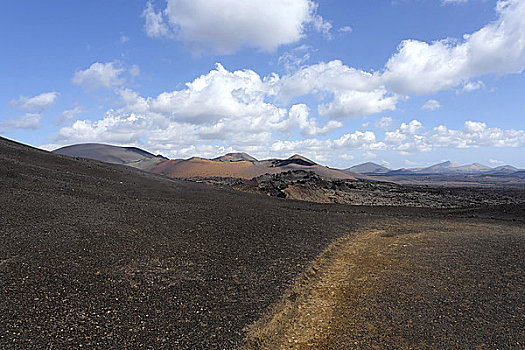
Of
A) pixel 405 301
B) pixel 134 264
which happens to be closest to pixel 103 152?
pixel 134 264

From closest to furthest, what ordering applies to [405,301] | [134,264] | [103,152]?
[405,301] < [134,264] < [103,152]

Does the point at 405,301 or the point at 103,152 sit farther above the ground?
the point at 103,152

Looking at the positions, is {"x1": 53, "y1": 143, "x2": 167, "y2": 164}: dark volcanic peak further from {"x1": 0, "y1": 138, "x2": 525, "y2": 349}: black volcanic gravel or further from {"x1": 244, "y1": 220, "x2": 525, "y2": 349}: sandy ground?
{"x1": 244, "y1": 220, "x2": 525, "y2": 349}: sandy ground

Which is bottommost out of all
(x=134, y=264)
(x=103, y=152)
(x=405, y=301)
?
(x=405, y=301)

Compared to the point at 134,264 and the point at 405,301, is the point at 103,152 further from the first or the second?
the point at 405,301

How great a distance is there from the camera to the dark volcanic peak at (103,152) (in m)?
90.7

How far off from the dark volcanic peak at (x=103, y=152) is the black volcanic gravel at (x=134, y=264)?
83166 millimetres

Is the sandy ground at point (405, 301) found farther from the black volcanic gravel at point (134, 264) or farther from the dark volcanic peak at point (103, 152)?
the dark volcanic peak at point (103, 152)

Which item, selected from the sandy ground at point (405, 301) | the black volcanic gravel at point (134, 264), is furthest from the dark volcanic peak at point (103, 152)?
the sandy ground at point (405, 301)

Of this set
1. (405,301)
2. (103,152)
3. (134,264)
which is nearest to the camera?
(405,301)

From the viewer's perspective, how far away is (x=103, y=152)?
9519 cm

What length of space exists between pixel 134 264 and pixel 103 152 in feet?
324

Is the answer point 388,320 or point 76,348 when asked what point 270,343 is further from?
point 76,348

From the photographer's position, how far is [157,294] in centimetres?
608
